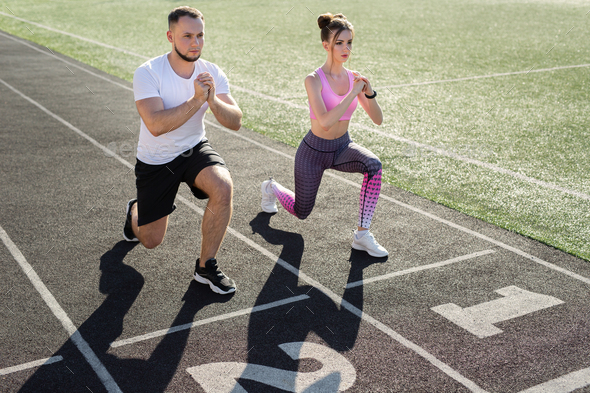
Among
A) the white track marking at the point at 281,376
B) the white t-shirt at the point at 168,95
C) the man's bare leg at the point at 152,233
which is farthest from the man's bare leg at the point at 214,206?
the white track marking at the point at 281,376

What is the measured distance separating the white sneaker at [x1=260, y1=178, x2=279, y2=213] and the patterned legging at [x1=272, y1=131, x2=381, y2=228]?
72 cm

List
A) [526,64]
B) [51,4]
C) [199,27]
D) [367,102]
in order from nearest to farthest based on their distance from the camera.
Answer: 1. [199,27]
2. [367,102]
3. [526,64]
4. [51,4]

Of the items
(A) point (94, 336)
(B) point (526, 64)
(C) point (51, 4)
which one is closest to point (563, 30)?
(B) point (526, 64)

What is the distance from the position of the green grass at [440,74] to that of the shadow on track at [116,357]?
3.69m

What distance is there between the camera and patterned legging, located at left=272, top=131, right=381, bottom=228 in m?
5.52

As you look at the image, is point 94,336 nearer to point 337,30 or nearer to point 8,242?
point 8,242

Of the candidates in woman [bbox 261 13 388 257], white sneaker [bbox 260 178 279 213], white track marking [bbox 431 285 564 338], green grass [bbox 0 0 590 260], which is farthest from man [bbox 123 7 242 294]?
green grass [bbox 0 0 590 260]

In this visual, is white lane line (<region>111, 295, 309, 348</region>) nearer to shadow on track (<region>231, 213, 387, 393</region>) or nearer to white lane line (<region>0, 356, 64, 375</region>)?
shadow on track (<region>231, 213, 387, 393</region>)

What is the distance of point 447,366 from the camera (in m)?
3.97

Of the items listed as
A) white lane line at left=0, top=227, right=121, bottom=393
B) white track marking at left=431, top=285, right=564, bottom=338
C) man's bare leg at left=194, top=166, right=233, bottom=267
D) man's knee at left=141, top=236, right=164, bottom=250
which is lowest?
white lane line at left=0, top=227, right=121, bottom=393

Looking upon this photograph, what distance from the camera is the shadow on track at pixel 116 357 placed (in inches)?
147

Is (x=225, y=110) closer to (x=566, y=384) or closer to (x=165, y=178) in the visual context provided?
(x=165, y=178)

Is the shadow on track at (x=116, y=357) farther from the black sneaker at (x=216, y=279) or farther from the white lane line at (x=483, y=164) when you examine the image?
the white lane line at (x=483, y=164)

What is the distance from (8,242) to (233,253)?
2.26m
